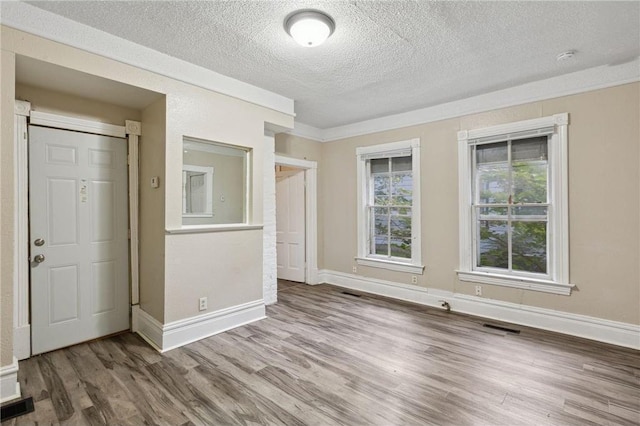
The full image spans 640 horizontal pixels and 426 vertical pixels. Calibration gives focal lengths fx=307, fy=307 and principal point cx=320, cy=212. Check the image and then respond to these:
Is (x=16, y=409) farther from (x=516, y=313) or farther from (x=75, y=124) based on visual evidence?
(x=516, y=313)

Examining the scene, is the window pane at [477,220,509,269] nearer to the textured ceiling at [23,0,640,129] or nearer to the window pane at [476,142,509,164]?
the window pane at [476,142,509,164]

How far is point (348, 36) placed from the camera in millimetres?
2488

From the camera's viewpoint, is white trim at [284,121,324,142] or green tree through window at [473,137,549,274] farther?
white trim at [284,121,324,142]

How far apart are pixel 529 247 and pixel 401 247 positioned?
1.63 meters

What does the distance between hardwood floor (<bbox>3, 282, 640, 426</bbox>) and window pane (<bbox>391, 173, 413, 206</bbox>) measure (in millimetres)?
1888

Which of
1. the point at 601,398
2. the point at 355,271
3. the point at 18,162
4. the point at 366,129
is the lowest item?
the point at 601,398

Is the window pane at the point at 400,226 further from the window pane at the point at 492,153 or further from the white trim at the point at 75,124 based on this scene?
the white trim at the point at 75,124

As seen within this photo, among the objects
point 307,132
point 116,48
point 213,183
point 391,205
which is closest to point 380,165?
point 391,205

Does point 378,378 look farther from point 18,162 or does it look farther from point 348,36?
point 18,162

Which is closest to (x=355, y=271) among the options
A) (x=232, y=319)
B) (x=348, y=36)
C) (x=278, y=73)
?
(x=232, y=319)

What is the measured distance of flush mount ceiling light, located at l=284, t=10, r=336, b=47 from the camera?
2184 mm

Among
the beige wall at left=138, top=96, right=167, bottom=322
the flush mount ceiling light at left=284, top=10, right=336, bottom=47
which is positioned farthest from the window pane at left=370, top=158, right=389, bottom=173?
the beige wall at left=138, top=96, right=167, bottom=322

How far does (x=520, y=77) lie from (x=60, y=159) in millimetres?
4682

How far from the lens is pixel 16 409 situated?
2010 mm
